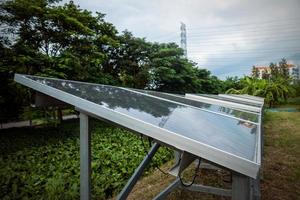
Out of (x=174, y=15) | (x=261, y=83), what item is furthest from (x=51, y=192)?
(x=174, y=15)

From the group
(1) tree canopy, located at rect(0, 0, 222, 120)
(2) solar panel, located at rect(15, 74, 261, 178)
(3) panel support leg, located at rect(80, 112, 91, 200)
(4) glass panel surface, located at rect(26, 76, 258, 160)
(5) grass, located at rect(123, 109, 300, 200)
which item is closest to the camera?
(2) solar panel, located at rect(15, 74, 261, 178)

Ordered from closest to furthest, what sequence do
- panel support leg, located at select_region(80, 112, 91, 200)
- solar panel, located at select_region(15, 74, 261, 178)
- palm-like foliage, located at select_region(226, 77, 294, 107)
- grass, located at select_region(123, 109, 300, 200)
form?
1. solar panel, located at select_region(15, 74, 261, 178)
2. panel support leg, located at select_region(80, 112, 91, 200)
3. grass, located at select_region(123, 109, 300, 200)
4. palm-like foliage, located at select_region(226, 77, 294, 107)

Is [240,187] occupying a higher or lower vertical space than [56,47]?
lower

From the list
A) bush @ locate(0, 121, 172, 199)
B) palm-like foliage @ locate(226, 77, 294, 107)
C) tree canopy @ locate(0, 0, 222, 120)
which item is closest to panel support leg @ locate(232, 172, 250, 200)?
bush @ locate(0, 121, 172, 199)

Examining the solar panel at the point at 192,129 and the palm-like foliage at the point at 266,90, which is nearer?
the solar panel at the point at 192,129

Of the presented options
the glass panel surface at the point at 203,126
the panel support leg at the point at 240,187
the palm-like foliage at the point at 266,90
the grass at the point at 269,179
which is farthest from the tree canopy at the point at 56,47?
the palm-like foliage at the point at 266,90

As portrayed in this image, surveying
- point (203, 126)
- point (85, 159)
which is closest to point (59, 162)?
Result: point (85, 159)

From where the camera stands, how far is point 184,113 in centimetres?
214

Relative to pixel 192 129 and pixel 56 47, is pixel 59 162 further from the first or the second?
pixel 56 47

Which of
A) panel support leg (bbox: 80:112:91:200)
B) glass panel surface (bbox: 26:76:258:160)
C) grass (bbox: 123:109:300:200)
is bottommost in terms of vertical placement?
grass (bbox: 123:109:300:200)

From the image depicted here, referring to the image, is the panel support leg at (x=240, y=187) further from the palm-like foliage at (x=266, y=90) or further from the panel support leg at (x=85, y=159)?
the palm-like foliage at (x=266, y=90)

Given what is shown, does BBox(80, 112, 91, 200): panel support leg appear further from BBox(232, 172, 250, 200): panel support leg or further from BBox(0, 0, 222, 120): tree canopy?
BBox(0, 0, 222, 120): tree canopy

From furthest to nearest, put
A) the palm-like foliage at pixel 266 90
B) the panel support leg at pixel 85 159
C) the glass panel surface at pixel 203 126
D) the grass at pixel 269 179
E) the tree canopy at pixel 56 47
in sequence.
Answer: the palm-like foliage at pixel 266 90 → the tree canopy at pixel 56 47 → the grass at pixel 269 179 → the panel support leg at pixel 85 159 → the glass panel surface at pixel 203 126

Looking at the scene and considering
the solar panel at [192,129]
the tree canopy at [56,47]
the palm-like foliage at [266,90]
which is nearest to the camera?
the solar panel at [192,129]
